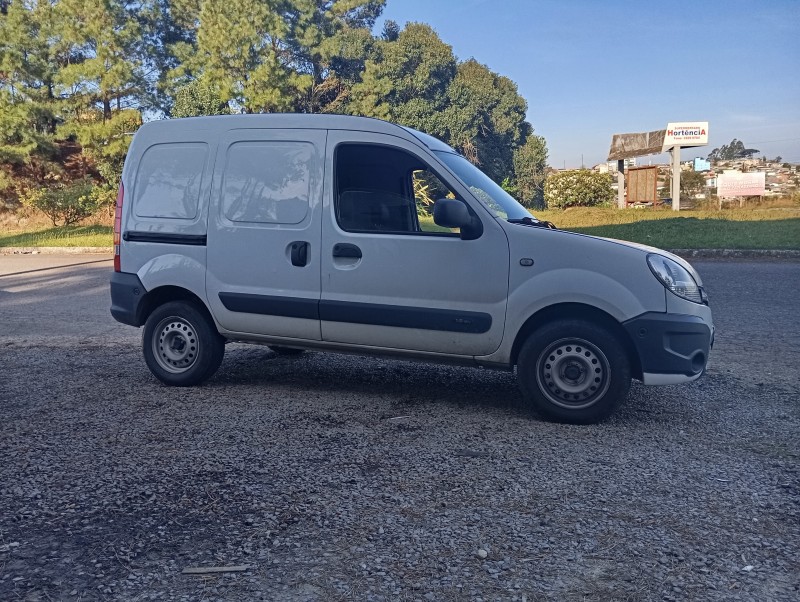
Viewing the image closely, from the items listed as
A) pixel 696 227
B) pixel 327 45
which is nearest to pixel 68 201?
pixel 327 45

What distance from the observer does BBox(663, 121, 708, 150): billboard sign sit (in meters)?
28.2

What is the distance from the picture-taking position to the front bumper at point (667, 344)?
4789mm

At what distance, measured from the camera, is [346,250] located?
5.43 m

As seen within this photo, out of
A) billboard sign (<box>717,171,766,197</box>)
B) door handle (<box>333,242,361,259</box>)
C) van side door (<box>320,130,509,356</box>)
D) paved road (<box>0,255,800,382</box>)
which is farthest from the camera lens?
billboard sign (<box>717,171,766,197</box>)

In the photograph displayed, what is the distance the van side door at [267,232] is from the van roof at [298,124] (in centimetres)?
7

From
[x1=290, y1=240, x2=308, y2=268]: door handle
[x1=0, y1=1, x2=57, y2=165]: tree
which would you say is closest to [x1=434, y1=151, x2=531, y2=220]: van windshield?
[x1=290, y1=240, x2=308, y2=268]: door handle

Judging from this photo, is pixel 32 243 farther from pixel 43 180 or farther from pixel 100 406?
pixel 100 406

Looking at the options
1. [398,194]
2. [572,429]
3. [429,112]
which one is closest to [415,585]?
[572,429]

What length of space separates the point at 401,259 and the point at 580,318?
4.32ft

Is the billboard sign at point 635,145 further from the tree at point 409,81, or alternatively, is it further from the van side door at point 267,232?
the van side door at point 267,232

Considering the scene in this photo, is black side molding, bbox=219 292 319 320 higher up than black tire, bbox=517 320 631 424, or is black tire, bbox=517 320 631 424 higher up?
black side molding, bbox=219 292 319 320

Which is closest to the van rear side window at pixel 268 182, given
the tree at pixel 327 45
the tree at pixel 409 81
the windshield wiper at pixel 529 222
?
the windshield wiper at pixel 529 222

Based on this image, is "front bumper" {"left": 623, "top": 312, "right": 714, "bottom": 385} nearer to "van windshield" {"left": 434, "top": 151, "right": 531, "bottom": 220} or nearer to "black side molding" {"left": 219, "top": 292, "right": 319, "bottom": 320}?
"van windshield" {"left": 434, "top": 151, "right": 531, "bottom": 220}

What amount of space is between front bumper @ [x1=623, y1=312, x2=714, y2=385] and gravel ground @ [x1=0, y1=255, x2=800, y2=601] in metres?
0.39
